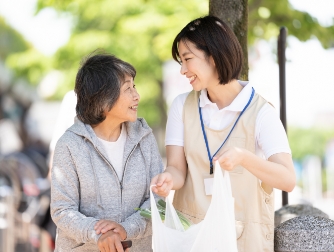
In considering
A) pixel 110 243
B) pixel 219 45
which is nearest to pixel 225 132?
pixel 219 45

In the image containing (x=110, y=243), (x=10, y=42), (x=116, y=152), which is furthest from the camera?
(x=10, y=42)

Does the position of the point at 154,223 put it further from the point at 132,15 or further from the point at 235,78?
the point at 132,15

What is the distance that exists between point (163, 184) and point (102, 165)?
0.35 metres

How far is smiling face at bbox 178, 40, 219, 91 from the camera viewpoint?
2930 mm

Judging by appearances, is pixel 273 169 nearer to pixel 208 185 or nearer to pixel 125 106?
pixel 208 185

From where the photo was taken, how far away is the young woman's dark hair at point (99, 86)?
296 centimetres

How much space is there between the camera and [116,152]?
303 centimetres

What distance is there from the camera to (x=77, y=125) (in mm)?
2998

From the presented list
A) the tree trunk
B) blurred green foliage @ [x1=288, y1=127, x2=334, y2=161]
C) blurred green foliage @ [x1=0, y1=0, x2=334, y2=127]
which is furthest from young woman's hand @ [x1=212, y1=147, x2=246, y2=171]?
blurred green foliage @ [x1=288, y1=127, x2=334, y2=161]

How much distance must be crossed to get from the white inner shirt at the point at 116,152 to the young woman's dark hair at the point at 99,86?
124 millimetres

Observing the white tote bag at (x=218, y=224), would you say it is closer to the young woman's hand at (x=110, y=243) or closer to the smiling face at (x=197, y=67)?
the young woman's hand at (x=110, y=243)

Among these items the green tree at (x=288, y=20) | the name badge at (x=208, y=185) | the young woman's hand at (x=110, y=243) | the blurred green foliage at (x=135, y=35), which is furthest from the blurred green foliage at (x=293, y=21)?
the young woman's hand at (x=110, y=243)

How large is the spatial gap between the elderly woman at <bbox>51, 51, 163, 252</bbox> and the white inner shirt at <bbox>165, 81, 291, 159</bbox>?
0.16 metres

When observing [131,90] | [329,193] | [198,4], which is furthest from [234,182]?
[329,193]
